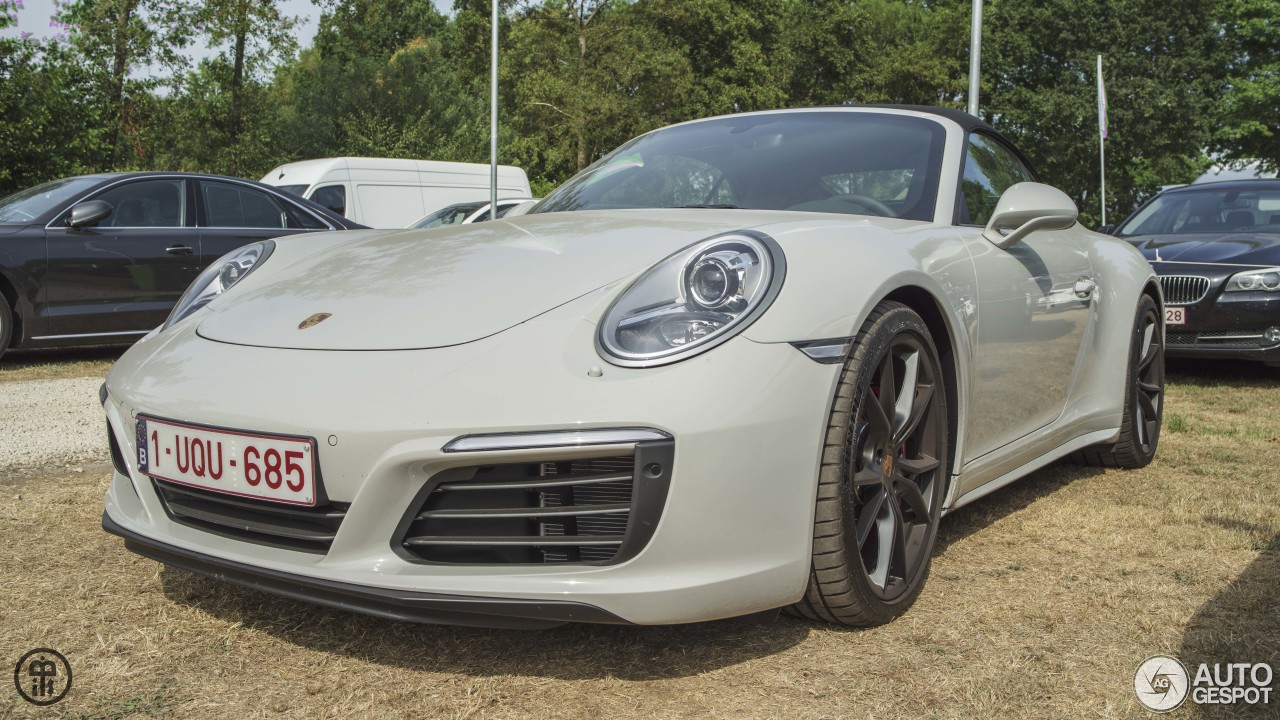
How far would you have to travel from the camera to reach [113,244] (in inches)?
281

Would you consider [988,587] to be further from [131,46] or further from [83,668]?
[131,46]

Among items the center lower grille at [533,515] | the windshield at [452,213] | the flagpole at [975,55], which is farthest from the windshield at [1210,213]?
the windshield at [452,213]

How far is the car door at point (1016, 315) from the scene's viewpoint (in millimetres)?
2914

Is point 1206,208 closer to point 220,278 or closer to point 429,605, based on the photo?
point 220,278

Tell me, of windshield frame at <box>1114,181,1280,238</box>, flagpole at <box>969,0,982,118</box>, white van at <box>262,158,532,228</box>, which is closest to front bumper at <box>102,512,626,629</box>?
windshield frame at <box>1114,181,1280,238</box>

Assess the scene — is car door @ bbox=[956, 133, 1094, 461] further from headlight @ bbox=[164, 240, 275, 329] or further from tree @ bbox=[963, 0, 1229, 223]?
tree @ bbox=[963, 0, 1229, 223]

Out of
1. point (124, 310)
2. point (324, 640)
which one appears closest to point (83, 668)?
point (324, 640)

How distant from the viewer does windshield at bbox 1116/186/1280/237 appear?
24.8 feet

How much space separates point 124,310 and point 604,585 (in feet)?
20.6

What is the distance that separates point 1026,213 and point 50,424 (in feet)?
13.6

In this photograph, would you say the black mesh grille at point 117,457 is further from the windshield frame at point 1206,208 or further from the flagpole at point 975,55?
the flagpole at point 975,55

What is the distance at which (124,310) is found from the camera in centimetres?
720

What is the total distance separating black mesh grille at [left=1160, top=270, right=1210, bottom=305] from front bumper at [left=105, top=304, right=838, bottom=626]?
564 cm

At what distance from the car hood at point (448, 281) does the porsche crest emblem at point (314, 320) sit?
12 millimetres
